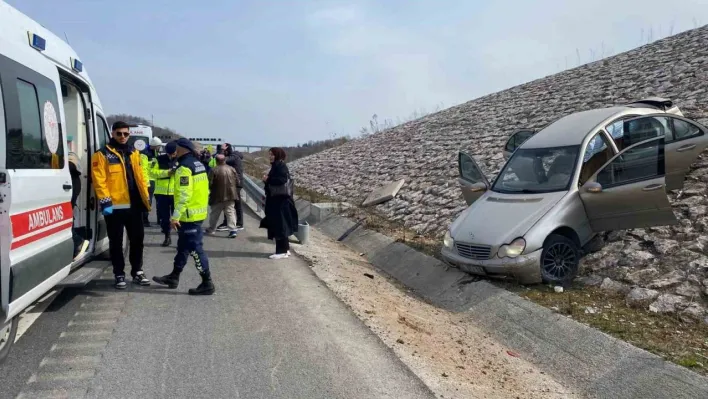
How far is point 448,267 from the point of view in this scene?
8.55 m

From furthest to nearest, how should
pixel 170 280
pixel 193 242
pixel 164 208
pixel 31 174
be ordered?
pixel 164 208, pixel 170 280, pixel 193 242, pixel 31 174

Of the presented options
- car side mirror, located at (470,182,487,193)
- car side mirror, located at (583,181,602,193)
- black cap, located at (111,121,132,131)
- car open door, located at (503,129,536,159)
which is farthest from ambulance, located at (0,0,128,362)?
car open door, located at (503,129,536,159)

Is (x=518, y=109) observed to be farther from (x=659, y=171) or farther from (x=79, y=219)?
(x=79, y=219)

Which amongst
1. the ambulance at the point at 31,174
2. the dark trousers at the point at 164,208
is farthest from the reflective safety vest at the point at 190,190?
the dark trousers at the point at 164,208

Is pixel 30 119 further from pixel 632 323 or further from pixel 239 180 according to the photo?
pixel 239 180

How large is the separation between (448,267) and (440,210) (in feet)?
11.4

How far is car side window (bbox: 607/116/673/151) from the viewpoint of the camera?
8414mm

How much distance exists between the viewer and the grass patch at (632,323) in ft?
16.7

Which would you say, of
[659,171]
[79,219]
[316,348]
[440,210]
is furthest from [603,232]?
[79,219]

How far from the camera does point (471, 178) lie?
9.56 m

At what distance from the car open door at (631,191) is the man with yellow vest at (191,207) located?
4904mm

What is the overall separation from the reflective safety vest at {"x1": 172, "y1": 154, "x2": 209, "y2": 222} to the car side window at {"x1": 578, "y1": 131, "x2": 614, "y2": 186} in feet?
16.3

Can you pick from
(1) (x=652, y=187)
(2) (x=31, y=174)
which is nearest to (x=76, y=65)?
(2) (x=31, y=174)

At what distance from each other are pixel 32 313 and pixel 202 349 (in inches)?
81.2
